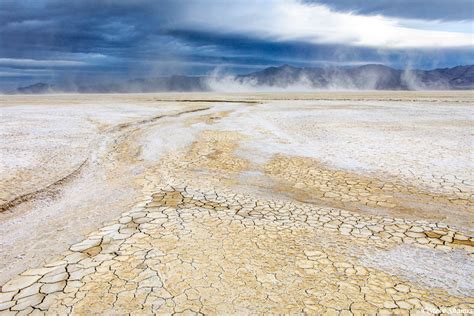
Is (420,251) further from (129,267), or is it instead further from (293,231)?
(129,267)

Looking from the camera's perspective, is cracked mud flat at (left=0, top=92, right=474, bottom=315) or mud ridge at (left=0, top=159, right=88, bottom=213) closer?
cracked mud flat at (left=0, top=92, right=474, bottom=315)

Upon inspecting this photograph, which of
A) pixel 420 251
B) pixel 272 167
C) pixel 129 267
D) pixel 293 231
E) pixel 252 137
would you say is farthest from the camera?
pixel 252 137

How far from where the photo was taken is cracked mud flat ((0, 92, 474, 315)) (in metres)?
3.69

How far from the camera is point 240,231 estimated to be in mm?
5301

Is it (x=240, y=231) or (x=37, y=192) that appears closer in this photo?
(x=240, y=231)

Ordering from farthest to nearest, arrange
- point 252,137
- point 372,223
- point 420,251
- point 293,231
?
point 252,137 → point 372,223 → point 293,231 → point 420,251

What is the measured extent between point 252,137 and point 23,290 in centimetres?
1055

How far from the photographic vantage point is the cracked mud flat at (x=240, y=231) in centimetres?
369

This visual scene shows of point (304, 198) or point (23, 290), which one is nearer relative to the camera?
point (23, 290)

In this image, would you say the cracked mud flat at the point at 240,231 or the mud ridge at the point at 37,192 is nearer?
the cracked mud flat at the point at 240,231

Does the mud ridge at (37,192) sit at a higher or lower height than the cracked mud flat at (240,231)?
lower

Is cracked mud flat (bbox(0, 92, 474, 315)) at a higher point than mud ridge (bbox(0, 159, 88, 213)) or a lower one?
higher

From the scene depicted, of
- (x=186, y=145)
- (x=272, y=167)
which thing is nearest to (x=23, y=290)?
(x=272, y=167)

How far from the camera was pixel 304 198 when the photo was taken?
691 cm
